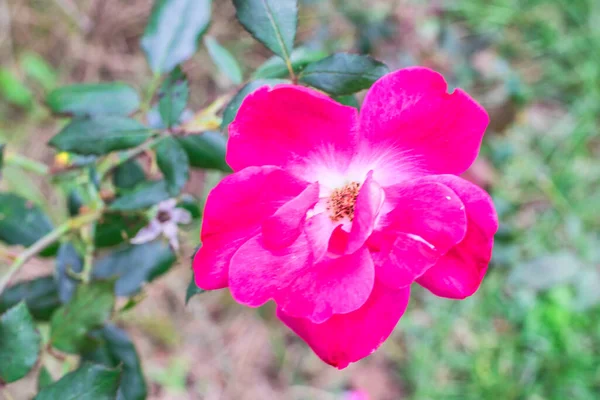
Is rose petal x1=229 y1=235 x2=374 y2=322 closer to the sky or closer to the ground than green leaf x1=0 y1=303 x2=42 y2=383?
closer to the sky

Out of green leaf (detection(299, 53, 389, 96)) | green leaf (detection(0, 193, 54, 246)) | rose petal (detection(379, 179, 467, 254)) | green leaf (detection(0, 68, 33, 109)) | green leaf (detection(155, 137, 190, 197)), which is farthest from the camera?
green leaf (detection(0, 68, 33, 109))

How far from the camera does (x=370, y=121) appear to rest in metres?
0.64

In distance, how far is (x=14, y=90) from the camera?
212 centimetres

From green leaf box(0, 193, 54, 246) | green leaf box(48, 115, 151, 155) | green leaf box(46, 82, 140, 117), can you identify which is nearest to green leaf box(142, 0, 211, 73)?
green leaf box(46, 82, 140, 117)

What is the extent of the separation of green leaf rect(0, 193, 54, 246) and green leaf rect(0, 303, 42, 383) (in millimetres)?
321

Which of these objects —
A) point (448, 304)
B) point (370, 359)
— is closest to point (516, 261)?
point (448, 304)

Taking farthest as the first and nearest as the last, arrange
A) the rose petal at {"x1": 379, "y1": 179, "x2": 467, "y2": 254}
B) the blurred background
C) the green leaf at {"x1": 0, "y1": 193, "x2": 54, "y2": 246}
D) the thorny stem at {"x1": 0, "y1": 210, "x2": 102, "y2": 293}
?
the blurred background < the green leaf at {"x1": 0, "y1": 193, "x2": 54, "y2": 246} < the thorny stem at {"x1": 0, "y1": 210, "x2": 102, "y2": 293} < the rose petal at {"x1": 379, "y1": 179, "x2": 467, "y2": 254}

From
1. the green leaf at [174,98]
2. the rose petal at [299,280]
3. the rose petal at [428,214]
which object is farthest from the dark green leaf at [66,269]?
the rose petal at [428,214]

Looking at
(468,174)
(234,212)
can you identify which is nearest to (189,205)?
(234,212)

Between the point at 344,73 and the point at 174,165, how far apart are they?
0.31 metres

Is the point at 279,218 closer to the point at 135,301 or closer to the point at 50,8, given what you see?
the point at 135,301

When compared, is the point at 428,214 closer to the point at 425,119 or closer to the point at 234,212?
the point at 425,119

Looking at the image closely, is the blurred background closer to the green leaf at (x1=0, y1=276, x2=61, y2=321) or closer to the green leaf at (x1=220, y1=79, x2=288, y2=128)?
the green leaf at (x1=0, y1=276, x2=61, y2=321)

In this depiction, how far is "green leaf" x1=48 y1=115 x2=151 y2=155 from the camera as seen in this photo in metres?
0.88
